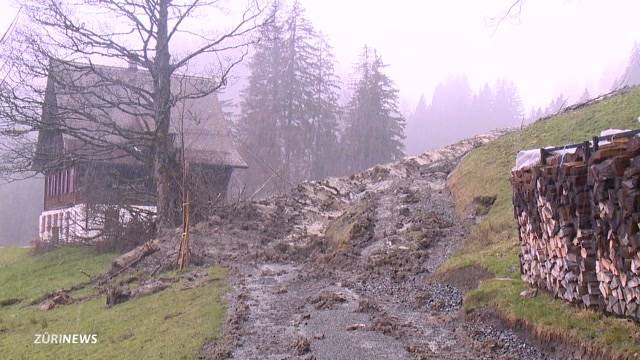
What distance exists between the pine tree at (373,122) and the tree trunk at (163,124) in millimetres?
26368

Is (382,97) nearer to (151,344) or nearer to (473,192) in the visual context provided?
(473,192)

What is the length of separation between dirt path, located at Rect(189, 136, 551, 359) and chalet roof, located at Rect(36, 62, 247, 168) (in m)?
5.07

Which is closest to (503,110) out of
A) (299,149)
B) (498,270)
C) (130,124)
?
(299,149)

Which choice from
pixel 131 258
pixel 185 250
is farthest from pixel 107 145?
pixel 185 250

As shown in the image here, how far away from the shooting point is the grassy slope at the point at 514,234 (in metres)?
6.08

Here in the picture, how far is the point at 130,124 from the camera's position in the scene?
29.6 meters

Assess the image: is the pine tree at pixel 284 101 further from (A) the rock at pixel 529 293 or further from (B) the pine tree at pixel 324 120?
(A) the rock at pixel 529 293

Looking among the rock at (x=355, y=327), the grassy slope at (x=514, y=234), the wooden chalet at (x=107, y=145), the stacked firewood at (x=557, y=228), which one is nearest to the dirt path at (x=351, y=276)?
the rock at (x=355, y=327)

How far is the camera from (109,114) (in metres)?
24.7

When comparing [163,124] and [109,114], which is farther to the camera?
[109,114]

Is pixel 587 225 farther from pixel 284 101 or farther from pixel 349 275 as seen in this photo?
pixel 284 101

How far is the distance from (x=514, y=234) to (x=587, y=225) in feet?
18.2

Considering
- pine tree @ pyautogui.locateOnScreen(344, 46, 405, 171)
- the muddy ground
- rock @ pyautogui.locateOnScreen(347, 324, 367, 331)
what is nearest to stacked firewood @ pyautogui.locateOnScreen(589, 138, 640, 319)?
the muddy ground

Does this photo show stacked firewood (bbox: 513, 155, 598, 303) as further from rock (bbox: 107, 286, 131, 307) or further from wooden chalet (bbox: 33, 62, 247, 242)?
wooden chalet (bbox: 33, 62, 247, 242)
